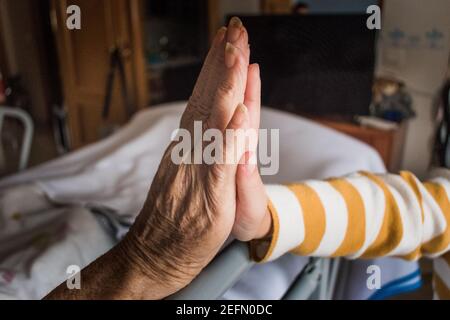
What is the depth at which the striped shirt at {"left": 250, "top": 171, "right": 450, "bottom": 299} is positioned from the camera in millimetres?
Answer: 457

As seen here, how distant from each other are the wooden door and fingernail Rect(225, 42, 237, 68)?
0.43 ft

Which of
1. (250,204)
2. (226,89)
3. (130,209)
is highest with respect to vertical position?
(226,89)

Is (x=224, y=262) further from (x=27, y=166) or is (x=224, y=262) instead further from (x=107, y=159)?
(x=27, y=166)

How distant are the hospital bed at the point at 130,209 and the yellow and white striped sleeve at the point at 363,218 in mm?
41

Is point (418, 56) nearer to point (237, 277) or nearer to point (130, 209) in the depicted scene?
point (237, 277)

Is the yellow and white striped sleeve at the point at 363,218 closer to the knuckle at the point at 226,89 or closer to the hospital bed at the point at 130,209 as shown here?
the hospital bed at the point at 130,209

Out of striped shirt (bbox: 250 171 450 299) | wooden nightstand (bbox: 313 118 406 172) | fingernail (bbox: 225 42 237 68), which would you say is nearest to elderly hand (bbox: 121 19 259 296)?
fingernail (bbox: 225 42 237 68)

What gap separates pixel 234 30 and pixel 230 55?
30 millimetres

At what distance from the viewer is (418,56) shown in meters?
0.43

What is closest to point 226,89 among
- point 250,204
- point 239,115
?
point 239,115

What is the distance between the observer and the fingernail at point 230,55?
283 millimetres

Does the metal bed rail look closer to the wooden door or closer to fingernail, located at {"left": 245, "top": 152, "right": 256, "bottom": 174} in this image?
fingernail, located at {"left": 245, "top": 152, "right": 256, "bottom": 174}

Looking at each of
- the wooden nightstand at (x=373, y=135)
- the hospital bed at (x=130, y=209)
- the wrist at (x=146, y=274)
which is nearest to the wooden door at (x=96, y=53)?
the hospital bed at (x=130, y=209)
